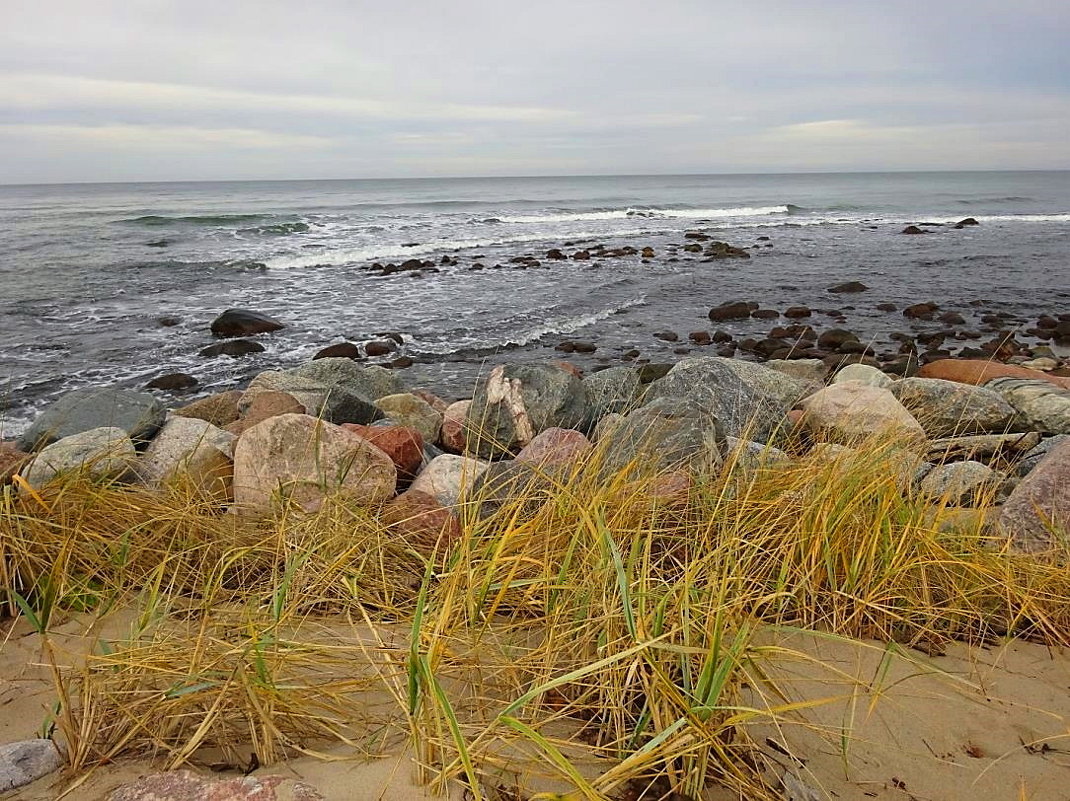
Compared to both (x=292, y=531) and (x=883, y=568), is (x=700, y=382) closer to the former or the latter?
(x=883, y=568)

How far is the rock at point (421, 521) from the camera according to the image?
2.95m

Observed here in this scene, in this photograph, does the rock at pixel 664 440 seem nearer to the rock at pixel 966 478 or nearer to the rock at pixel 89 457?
the rock at pixel 966 478

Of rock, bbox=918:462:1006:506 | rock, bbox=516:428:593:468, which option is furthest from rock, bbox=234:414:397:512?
rock, bbox=918:462:1006:506

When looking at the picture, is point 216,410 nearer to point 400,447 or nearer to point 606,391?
point 400,447

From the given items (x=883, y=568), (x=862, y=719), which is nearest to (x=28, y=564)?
(x=862, y=719)

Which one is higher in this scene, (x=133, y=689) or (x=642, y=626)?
(x=642, y=626)

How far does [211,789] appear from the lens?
152cm

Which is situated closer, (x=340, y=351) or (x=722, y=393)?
(x=722, y=393)

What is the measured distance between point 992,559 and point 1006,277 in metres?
17.6

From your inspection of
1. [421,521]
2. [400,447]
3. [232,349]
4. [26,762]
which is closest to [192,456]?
[400,447]

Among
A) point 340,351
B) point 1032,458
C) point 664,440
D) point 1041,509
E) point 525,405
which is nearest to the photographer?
point 1041,509

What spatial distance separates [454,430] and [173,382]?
482 cm

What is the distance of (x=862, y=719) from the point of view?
1997 mm

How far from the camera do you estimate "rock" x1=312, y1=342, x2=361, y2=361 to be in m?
10.6
